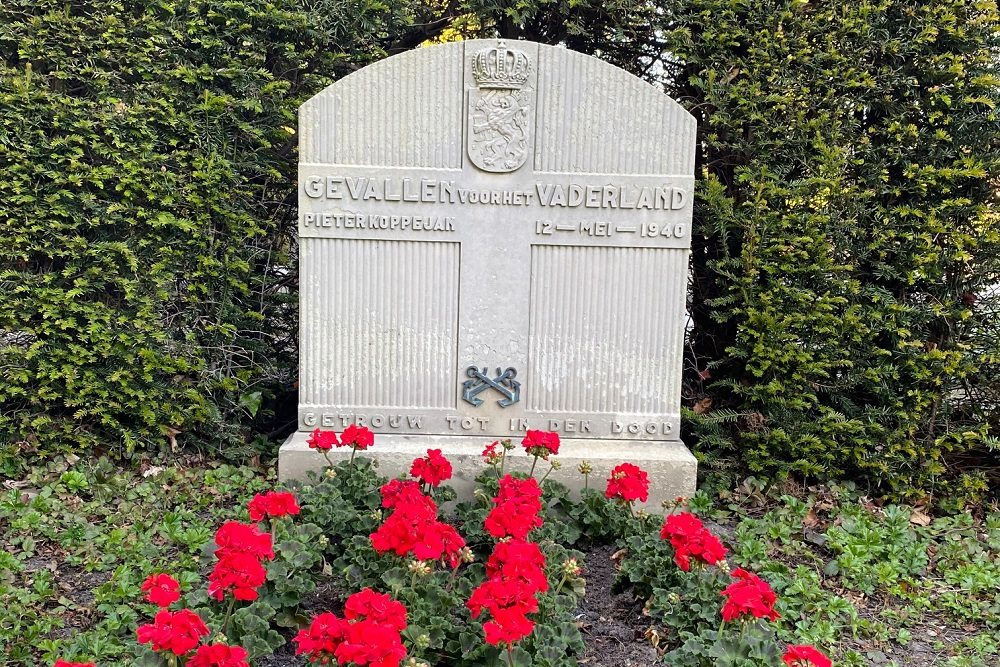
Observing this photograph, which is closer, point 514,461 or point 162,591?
point 162,591

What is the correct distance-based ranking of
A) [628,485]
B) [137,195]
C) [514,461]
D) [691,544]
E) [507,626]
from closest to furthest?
[507,626] → [691,544] → [628,485] → [514,461] → [137,195]

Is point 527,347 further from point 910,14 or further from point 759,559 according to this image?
point 910,14

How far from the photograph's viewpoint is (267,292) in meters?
4.60

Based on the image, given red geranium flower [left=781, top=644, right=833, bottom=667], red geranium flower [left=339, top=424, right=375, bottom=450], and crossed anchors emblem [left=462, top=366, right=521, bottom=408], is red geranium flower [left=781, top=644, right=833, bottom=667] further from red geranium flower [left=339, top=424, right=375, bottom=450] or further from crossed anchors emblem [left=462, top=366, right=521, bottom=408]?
crossed anchors emblem [left=462, top=366, right=521, bottom=408]

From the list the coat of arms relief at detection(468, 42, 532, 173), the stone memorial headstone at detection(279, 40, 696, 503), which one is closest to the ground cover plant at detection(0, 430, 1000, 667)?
the stone memorial headstone at detection(279, 40, 696, 503)

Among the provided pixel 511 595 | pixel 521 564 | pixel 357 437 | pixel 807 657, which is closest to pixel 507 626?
pixel 511 595

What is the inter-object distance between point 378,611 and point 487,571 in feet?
2.16

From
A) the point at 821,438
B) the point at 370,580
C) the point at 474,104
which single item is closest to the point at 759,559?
the point at 821,438

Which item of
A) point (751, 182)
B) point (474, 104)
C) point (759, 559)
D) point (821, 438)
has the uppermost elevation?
point (474, 104)

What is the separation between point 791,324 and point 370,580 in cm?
256

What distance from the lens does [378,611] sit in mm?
2055

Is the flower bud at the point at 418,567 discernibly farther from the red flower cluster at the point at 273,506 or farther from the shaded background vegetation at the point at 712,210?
the shaded background vegetation at the point at 712,210

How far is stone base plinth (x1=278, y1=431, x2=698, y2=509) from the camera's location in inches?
154

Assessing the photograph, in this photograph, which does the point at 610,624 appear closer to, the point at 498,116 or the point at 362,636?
Result: the point at 362,636
